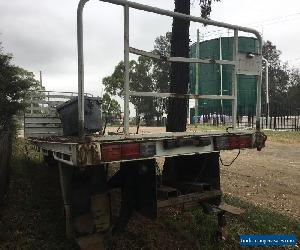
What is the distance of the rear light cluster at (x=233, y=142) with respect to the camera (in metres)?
4.74

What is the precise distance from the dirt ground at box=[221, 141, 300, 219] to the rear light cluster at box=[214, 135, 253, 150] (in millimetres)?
2362

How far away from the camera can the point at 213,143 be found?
471 centimetres

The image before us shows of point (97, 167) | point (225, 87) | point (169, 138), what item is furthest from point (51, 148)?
point (225, 87)

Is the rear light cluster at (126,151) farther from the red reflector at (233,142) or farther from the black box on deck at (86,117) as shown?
the black box on deck at (86,117)

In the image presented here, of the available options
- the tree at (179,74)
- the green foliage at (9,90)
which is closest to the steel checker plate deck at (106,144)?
the tree at (179,74)

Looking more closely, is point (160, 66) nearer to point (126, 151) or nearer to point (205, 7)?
point (205, 7)

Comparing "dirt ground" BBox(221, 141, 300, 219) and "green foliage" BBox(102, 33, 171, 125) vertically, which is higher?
"green foliage" BBox(102, 33, 171, 125)

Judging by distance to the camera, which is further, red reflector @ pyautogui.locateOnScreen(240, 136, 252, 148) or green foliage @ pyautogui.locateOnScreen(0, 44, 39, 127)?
green foliage @ pyautogui.locateOnScreen(0, 44, 39, 127)

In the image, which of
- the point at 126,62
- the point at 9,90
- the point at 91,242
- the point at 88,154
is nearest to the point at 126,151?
the point at 88,154

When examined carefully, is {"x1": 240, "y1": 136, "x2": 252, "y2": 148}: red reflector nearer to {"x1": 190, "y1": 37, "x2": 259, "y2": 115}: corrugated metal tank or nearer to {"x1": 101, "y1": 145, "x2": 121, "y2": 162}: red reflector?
{"x1": 190, "y1": 37, "x2": 259, "y2": 115}: corrugated metal tank

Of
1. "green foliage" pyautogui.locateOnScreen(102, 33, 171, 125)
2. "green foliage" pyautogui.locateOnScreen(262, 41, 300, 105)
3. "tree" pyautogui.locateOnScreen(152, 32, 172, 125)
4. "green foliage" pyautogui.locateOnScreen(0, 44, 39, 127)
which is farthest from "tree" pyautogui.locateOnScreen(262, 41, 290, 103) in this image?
"green foliage" pyautogui.locateOnScreen(0, 44, 39, 127)

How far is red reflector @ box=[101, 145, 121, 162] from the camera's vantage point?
12.1 ft

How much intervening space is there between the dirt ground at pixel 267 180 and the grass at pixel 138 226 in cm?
81

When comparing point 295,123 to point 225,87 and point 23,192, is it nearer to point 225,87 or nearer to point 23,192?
point 225,87
